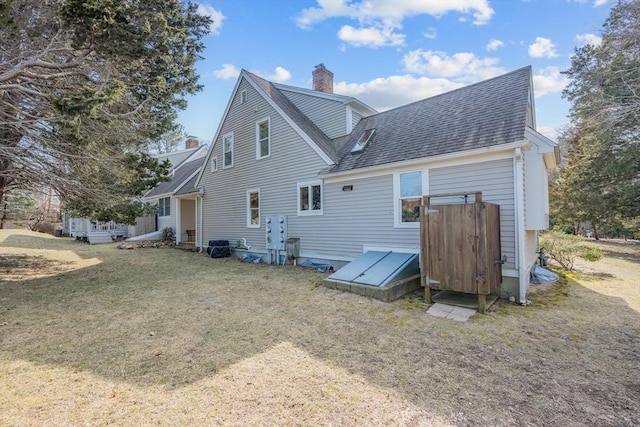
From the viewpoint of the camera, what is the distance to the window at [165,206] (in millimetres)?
19095

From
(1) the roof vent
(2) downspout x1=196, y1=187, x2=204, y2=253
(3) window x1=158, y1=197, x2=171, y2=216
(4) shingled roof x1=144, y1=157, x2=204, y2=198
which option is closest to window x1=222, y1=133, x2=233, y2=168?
(2) downspout x1=196, y1=187, x2=204, y2=253

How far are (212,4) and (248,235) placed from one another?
790cm

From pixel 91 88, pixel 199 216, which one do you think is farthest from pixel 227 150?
pixel 91 88

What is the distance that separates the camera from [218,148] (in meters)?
14.6

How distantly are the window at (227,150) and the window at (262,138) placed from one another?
81.9 inches

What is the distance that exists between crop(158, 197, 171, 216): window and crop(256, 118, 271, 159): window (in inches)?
382

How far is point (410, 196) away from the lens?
7.88 m

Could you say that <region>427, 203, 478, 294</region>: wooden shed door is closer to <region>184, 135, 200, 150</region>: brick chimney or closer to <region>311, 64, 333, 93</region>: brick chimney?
<region>311, 64, 333, 93</region>: brick chimney

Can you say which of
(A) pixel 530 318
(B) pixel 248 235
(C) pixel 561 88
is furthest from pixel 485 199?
(C) pixel 561 88

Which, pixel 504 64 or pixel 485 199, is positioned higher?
pixel 504 64

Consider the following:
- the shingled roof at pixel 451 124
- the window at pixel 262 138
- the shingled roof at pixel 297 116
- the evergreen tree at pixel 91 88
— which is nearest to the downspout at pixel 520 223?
the shingled roof at pixel 451 124

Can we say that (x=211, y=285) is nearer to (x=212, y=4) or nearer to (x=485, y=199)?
(x=485, y=199)

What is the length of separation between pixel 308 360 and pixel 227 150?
39.5 ft

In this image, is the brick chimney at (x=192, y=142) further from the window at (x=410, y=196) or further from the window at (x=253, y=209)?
the window at (x=410, y=196)
